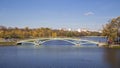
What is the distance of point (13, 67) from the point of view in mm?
25281

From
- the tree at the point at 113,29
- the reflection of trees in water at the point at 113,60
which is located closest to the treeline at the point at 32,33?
the tree at the point at 113,29

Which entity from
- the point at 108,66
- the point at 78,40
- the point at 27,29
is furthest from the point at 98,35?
the point at 108,66

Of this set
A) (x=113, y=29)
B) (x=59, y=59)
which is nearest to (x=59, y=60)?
(x=59, y=59)

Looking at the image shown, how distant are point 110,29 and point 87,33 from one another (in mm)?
69626

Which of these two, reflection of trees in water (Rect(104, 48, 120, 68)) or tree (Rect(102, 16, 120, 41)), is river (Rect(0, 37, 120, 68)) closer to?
reflection of trees in water (Rect(104, 48, 120, 68))

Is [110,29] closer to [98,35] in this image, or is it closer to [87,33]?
[98,35]

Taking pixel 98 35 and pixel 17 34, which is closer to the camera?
pixel 17 34

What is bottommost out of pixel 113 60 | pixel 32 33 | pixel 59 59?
pixel 113 60

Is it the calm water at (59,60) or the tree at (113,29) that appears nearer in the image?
the calm water at (59,60)

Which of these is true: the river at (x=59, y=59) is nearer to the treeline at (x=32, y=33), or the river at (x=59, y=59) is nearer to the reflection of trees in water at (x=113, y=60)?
the reflection of trees in water at (x=113, y=60)

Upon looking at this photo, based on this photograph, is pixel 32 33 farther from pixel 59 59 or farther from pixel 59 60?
pixel 59 60

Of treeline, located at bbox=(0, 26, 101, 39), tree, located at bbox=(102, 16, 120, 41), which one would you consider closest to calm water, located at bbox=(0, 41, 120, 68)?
tree, located at bbox=(102, 16, 120, 41)

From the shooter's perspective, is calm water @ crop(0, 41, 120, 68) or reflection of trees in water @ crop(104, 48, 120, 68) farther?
reflection of trees in water @ crop(104, 48, 120, 68)

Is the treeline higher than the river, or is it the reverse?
the treeline
